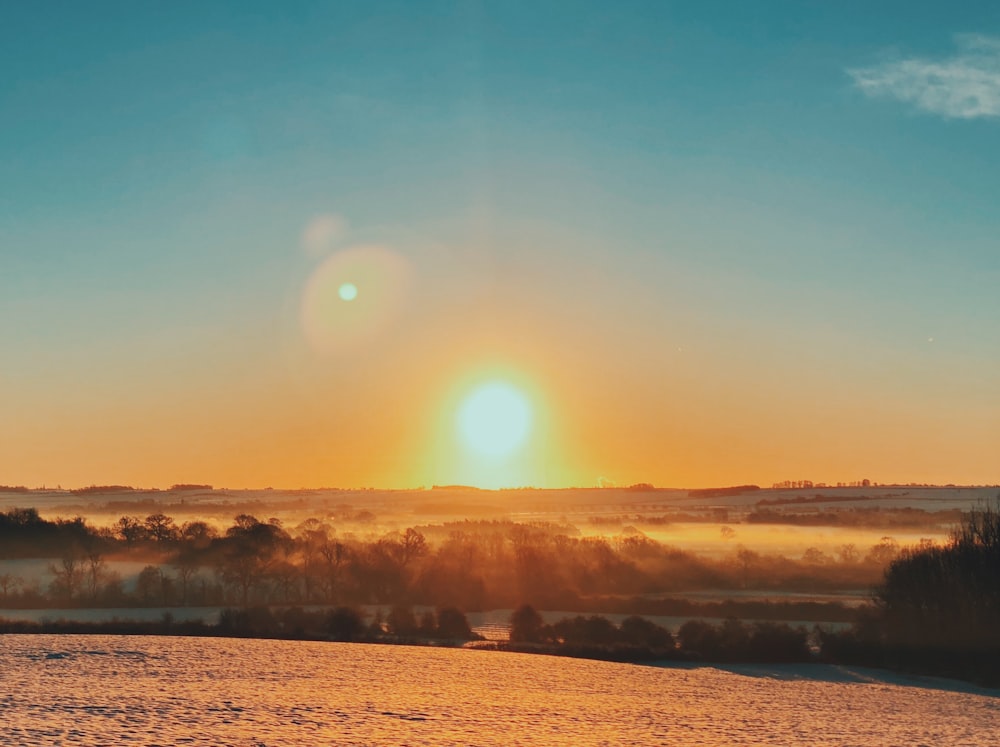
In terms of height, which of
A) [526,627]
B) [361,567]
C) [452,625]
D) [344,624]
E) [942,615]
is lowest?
[526,627]

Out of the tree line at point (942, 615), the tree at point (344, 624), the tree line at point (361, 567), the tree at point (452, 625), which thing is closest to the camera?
the tree line at point (942, 615)

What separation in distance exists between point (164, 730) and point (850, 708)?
32.1 meters

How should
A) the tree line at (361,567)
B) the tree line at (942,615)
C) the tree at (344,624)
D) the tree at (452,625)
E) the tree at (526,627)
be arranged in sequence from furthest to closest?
the tree line at (361,567) < the tree at (452,625) < the tree at (526,627) < the tree at (344,624) < the tree line at (942,615)

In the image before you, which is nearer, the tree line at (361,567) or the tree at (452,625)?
the tree at (452,625)

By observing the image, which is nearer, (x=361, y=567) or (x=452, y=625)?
(x=452, y=625)

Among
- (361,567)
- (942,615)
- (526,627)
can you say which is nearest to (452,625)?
(526,627)

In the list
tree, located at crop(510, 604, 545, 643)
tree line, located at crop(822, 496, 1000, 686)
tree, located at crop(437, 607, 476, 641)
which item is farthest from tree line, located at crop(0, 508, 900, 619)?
tree line, located at crop(822, 496, 1000, 686)

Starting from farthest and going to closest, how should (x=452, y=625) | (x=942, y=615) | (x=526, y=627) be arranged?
(x=526, y=627)
(x=452, y=625)
(x=942, y=615)

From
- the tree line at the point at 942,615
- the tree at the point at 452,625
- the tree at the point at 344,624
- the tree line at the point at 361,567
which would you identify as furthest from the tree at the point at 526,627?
the tree line at the point at 361,567

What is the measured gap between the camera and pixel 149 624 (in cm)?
6894

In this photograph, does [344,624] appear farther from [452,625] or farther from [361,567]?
[361,567]

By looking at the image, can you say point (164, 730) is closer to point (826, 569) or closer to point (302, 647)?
point (302, 647)

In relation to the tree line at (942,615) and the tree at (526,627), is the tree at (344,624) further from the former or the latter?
the tree line at (942,615)

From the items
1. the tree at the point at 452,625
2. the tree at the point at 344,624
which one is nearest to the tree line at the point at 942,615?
the tree at the point at 452,625
